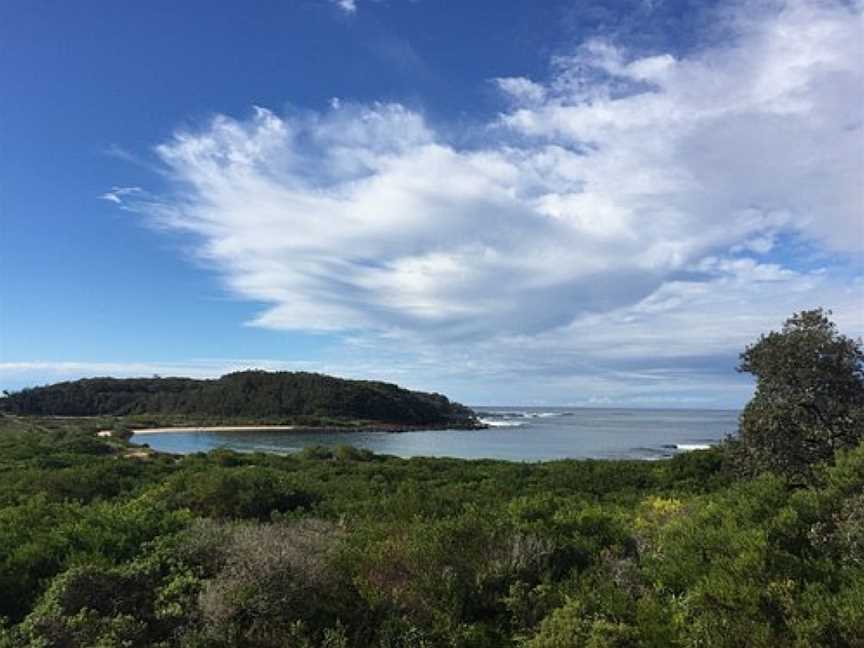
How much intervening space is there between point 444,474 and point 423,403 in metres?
128

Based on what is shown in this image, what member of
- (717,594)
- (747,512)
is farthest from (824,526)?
(717,594)

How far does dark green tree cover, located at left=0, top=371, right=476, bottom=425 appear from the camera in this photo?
137375 mm

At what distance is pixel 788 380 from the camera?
1081 cm

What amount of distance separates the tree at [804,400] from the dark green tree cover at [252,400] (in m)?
120

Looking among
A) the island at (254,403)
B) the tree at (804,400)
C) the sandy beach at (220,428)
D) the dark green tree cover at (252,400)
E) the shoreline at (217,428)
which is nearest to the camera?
the tree at (804,400)

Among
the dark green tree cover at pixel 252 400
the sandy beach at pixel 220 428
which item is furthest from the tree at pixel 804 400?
the dark green tree cover at pixel 252 400

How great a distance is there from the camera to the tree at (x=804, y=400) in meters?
10.3

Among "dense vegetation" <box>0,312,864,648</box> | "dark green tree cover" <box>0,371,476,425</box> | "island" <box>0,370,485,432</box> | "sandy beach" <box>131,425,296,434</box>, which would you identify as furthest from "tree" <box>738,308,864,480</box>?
"dark green tree cover" <box>0,371,476,425</box>

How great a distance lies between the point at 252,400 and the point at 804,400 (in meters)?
136

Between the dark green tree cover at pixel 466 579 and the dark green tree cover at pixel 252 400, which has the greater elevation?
the dark green tree cover at pixel 252 400

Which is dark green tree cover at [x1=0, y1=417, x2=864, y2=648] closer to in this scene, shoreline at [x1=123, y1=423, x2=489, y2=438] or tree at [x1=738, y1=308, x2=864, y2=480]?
tree at [x1=738, y1=308, x2=864, y2=480]

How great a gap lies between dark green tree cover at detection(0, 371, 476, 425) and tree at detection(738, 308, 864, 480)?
119659 millimetres

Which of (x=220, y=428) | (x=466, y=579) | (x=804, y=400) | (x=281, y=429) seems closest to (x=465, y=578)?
(x=466, y=579)

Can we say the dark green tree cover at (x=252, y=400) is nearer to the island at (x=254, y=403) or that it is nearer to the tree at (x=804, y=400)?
the island at (x=254, y=403)
